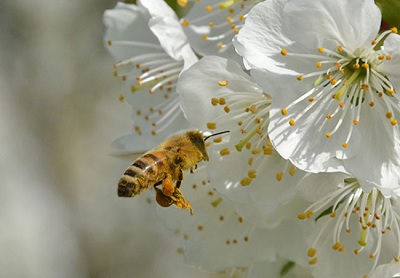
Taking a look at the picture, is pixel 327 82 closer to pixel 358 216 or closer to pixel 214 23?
pixel 358 216

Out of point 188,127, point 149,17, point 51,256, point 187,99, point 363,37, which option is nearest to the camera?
point 363,37

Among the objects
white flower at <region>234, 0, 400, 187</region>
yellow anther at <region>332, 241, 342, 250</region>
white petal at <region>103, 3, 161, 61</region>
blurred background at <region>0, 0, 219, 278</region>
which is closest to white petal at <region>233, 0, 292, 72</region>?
white flower at <region>234, 0, 400, 187</region>

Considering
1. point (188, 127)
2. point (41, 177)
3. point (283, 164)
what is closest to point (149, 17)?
point (188, 127)

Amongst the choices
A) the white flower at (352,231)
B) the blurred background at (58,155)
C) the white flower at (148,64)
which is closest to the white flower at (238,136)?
the white flower at (352,231)

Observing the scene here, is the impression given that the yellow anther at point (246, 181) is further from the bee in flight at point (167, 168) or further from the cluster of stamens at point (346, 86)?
the cluster of stamens at point (346, 86)

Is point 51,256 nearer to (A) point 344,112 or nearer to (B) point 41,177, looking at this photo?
(B) point 41,177
